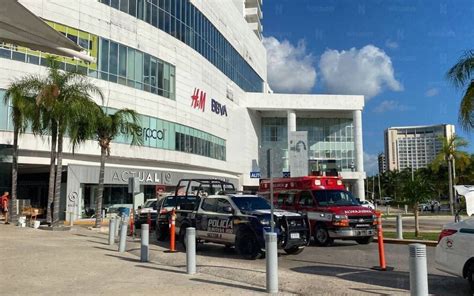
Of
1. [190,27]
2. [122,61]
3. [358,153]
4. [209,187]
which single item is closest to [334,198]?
[209,187]

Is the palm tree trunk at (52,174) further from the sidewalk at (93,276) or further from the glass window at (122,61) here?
the glass window at (122,61)

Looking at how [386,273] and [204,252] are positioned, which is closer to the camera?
[386,273]

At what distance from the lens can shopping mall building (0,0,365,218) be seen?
32531 millimetres

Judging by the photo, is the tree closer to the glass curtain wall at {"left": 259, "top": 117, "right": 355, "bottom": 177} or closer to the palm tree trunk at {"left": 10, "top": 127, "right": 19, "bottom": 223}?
the palm tree trunk at {"left": 10, "top": 127, "right": 19, "bottom": 223}

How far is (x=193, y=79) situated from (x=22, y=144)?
19.8 meters

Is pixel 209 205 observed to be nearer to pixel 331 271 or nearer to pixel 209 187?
pixel 209 187

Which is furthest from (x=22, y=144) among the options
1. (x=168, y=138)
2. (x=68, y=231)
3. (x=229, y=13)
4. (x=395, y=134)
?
(x=395, y=134)

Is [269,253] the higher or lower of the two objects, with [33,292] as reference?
higher

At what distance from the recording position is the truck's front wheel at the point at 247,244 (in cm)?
1355

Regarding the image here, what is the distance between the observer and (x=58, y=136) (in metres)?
23.8

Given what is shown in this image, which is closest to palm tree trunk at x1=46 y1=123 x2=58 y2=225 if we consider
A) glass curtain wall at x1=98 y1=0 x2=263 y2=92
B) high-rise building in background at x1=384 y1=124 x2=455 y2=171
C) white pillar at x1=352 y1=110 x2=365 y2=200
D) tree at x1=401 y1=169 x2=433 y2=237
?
glass curtain wall at x1=98 y1=0 x2=263 y2=92

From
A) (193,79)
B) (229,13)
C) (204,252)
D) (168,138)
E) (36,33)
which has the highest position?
(229,13)

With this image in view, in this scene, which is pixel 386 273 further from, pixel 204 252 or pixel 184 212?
pixel 184 212

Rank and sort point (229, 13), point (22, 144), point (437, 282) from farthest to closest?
point (229, 13) → point (22, 144) → point (437, 282)
